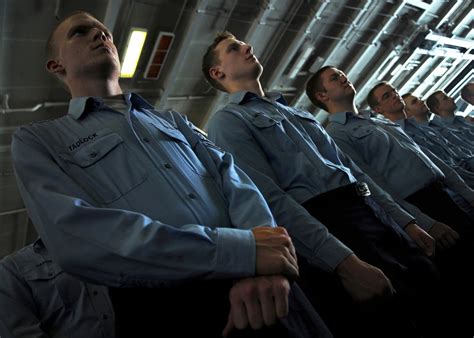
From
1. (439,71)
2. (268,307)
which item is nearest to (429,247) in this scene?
(268,307)

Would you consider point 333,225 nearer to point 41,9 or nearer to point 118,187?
point 118,187

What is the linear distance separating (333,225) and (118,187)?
105 centimetres

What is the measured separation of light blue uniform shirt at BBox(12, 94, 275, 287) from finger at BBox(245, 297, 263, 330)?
8 centimetres

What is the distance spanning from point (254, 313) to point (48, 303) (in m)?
1.67

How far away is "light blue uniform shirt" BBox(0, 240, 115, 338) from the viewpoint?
205 centimetres

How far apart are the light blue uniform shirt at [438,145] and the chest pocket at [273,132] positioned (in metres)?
2.84

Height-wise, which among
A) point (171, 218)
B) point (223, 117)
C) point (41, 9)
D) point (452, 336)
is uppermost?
point (171, 218)

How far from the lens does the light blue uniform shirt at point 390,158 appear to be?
289cm

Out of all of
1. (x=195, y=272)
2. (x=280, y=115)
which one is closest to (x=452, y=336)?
(x=280, y=115)

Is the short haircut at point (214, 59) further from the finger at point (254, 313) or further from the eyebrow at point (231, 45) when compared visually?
the finger at point (254, 313)

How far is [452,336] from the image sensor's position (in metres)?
2.05

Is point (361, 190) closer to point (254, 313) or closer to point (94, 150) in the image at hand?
point (254, 313)

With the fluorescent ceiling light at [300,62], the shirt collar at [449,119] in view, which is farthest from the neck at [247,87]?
the shirt collar at [449,119]

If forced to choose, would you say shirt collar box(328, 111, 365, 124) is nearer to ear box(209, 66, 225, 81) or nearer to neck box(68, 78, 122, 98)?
ear box(209, 66, 225, 81)
